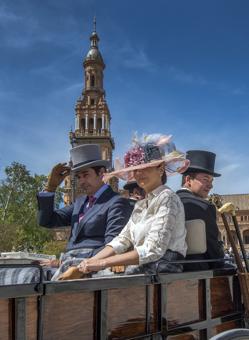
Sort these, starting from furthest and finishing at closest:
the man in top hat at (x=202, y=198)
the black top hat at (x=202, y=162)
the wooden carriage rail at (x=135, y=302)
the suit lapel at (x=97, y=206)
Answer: the black top hat at (x=202, y=162) → the suit lapel at (x=97, y=206) → the man in top hat at (x=202, y=198) → the wooden carriage rail at (x=135, y=302)

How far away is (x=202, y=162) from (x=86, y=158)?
3.93 feet

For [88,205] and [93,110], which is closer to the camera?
[88,205]

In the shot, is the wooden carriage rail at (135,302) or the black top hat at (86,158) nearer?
the wooden carriage rail at (135,302)

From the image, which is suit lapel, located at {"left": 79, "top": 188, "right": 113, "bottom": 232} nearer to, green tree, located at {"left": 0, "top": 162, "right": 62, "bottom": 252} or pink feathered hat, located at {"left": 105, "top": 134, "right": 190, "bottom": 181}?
pink feathered hat, located at {"left": 105, "top": 134, "right": 190, "bottom": 181}

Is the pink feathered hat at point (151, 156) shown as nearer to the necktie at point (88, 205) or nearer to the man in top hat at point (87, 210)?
the man in top hat at point (87, 210)

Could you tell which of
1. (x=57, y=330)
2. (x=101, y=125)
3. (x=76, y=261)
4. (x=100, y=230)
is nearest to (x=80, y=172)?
(x=100, y=230)

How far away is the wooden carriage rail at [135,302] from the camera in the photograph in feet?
8.05

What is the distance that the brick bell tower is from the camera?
Result: 79.6m

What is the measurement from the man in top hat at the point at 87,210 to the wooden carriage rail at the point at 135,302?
1.09 m

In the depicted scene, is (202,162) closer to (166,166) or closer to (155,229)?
(166,166)

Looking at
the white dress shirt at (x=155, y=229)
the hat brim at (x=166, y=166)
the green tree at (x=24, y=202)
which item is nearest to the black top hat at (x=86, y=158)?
the hat brim at (x=166, y=166)

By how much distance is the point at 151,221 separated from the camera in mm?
3787

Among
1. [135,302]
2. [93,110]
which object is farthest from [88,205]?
[93,110]

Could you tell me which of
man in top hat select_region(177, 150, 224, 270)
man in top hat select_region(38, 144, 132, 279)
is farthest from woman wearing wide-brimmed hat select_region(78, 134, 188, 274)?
man in top hat select_region(38, 144, 132, 279)
